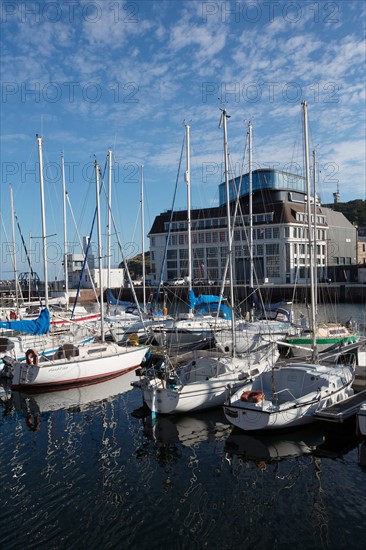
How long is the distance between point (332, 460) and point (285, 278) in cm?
6844

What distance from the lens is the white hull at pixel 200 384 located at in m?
18.2

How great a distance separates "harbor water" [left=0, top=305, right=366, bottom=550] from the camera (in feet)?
34.4

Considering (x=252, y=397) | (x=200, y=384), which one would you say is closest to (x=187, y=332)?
(x=200, y=384)

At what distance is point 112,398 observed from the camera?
21.8m

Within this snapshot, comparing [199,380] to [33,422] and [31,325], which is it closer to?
[33,422]

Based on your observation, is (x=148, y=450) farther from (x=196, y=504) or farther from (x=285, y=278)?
(x=285, y=278)

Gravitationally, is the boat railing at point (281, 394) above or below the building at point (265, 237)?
below

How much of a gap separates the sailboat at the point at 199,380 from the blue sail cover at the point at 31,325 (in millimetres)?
9075

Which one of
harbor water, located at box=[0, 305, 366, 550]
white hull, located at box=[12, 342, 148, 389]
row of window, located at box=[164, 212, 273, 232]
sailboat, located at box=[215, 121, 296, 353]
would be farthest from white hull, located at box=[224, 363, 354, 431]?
row of window, located at box=[164, 212, 273, 232]

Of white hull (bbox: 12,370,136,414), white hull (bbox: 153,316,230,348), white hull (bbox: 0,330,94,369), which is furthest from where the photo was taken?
white hull (bbox: 153,316,230,348)

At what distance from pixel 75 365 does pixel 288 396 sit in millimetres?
11180

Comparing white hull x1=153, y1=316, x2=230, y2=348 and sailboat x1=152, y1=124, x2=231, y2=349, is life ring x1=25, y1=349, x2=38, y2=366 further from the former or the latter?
white hull x1=153, y1=316, x2=230, y2=348

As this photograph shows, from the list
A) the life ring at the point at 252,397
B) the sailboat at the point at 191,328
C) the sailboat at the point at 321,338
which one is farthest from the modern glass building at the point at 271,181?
the life ring at the point at 252,397

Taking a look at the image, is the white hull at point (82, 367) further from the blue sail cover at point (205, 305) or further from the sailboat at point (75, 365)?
the blue sail cover at point (205, 305)
